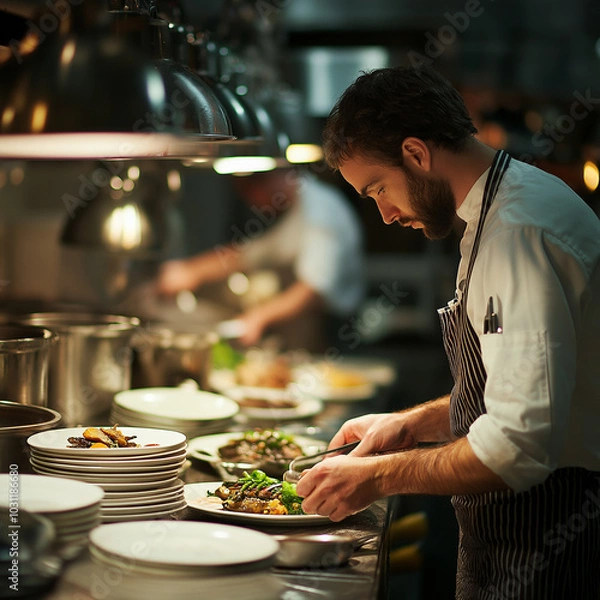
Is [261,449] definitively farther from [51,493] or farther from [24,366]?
[51,493]

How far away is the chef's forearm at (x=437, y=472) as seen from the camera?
1671 mm

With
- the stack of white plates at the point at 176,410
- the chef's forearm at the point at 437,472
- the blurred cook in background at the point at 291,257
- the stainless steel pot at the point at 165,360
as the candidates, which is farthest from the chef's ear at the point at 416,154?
the blurred cook in background at the point at 291,257

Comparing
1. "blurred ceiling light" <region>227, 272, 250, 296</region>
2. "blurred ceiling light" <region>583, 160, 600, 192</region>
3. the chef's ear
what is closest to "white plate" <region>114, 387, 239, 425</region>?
the chef's ear

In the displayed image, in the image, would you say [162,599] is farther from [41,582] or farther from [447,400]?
[447,400]

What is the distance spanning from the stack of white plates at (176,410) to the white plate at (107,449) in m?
0.42

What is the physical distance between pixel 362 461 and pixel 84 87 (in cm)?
89

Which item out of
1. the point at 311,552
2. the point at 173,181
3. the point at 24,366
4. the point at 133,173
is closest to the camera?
the point at 311,552

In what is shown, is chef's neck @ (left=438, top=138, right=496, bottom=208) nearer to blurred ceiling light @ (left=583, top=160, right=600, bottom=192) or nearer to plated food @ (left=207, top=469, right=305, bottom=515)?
plated food @ (left=207, top=469, right=305, bottom=515)

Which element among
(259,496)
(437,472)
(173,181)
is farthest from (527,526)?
(173,181)

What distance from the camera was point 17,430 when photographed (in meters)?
1.88

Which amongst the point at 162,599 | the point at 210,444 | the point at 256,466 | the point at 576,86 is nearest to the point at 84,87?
the point at 162,599

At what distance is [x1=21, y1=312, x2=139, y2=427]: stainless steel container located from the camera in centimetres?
247

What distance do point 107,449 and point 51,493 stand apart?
19 centimetres

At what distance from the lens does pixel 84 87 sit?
1592 millimetres
